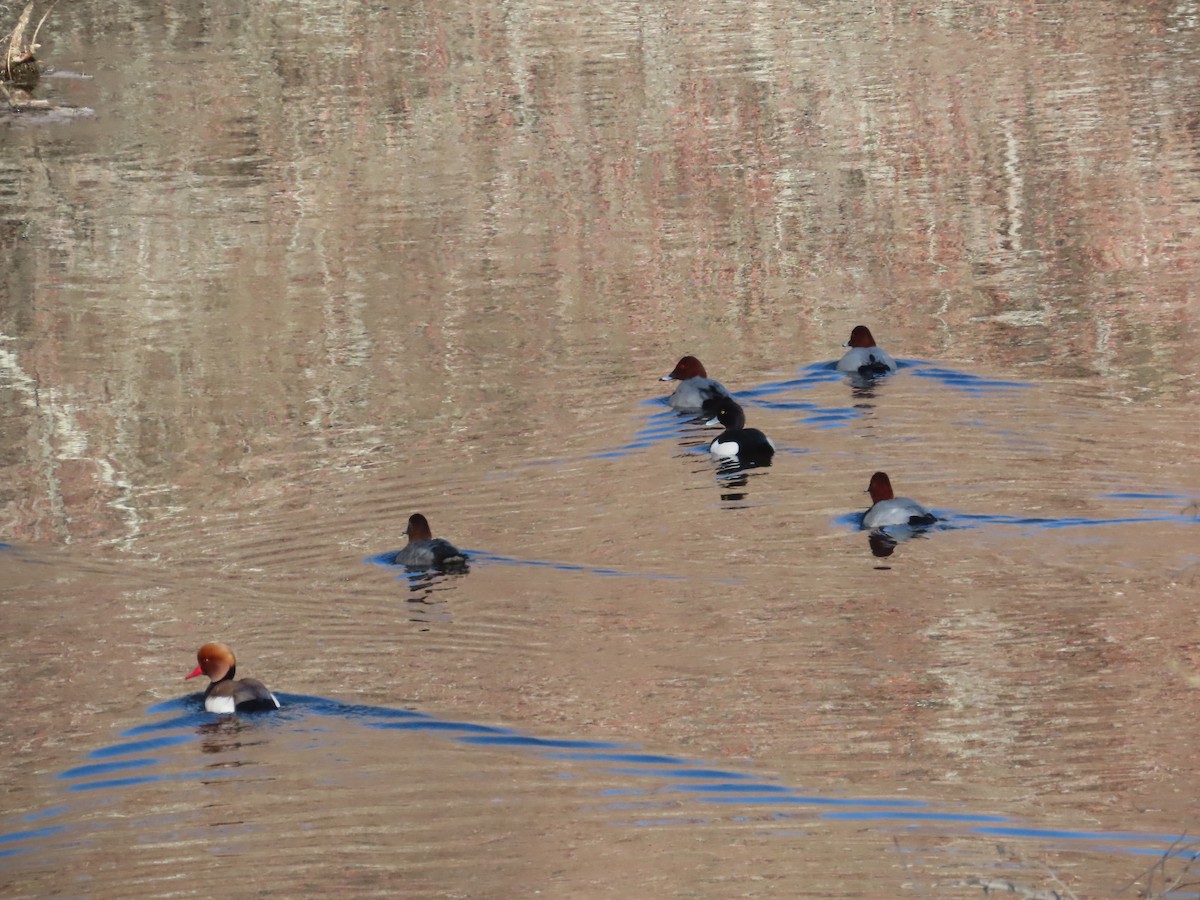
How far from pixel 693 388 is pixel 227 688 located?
22.6 ft

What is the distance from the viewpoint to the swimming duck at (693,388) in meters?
16.6

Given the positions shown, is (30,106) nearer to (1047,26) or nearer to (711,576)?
(1047,26)

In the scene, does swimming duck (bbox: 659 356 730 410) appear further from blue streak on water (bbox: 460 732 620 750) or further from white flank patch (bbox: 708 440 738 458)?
blue streak on water (bbox: 460 732 620 750)

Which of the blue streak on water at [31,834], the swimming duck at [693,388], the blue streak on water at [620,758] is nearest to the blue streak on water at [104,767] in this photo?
the blue streak on water at [31,834]

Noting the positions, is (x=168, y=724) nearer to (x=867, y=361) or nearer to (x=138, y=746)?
(x=138, y=746)

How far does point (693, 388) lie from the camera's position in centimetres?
1673

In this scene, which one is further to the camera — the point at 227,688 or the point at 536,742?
the point at 227,688

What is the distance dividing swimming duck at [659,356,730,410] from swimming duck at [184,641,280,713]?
643 centimetres

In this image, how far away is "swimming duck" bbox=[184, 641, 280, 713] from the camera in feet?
34.9

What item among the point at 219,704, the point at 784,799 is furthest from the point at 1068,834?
the point at 219,704

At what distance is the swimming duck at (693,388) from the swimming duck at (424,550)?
3878 mm

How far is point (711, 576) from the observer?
12.8 meters

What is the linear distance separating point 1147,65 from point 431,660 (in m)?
27.1

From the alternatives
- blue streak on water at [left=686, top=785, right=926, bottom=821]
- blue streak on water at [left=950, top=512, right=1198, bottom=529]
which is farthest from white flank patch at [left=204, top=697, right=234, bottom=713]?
blue streak on water at [left=950, top=512, right=1198, bottom=529]
